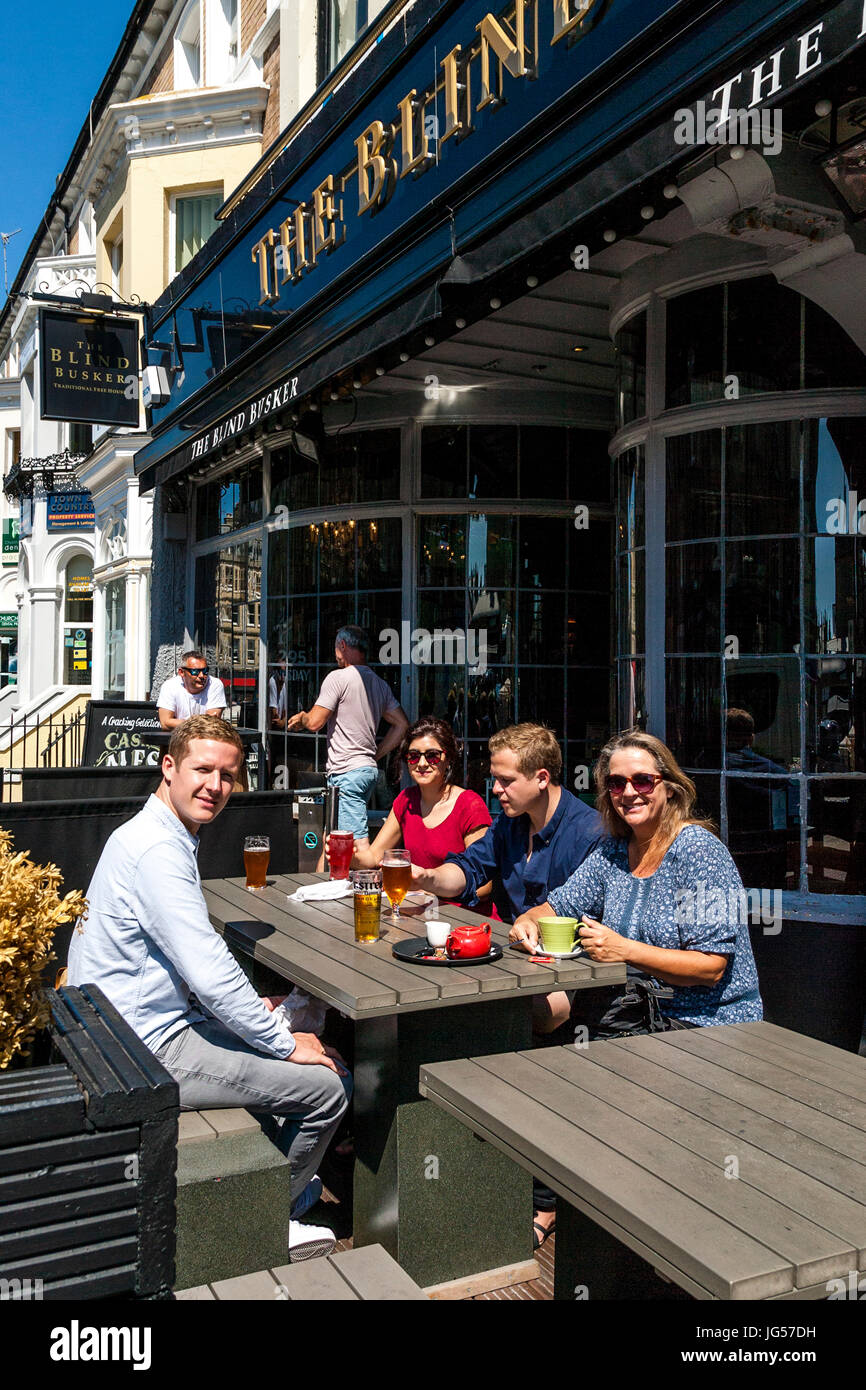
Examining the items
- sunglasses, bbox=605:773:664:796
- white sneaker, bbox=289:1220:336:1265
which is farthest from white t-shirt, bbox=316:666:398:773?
white sneaker, bbox=289:1220:336:1265

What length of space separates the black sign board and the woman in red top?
640 cm

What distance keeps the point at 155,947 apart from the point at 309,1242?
0.88 metres

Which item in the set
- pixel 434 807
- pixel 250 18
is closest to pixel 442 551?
pixel 434 807

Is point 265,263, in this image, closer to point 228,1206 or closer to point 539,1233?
point 539,1233

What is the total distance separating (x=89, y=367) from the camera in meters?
10.4

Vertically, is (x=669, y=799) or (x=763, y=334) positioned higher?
(x=763, y=334)

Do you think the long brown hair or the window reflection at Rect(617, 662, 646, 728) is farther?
the window reflection at Rect(617, 662, 646, 728)

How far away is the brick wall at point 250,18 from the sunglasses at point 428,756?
984 centimetres

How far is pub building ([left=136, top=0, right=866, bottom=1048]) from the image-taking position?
381cm

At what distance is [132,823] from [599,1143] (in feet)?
4.95

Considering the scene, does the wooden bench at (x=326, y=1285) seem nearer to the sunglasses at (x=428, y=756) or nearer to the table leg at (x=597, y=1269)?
the table leg at (x=597, y=1269)

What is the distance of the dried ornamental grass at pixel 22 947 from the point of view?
1.83 metres

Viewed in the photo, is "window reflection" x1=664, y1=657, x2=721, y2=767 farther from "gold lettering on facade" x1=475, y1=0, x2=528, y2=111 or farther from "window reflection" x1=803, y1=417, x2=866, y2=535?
"gold lettering on facade" x1=475, y1=0, x2=528, y2=111
